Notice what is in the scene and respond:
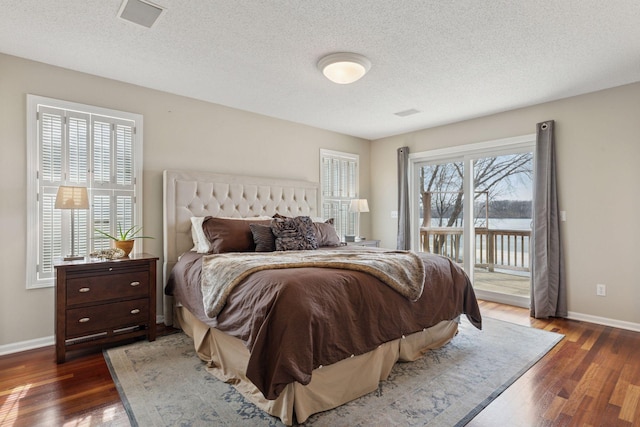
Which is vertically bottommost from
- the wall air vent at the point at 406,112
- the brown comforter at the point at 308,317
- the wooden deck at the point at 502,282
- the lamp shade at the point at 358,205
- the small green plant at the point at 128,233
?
the wooden deck at the point at 502,282

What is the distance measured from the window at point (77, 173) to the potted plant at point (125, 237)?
6 centimetres

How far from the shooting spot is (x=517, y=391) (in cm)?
220

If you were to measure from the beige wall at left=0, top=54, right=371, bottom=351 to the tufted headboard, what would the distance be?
0.61 ft

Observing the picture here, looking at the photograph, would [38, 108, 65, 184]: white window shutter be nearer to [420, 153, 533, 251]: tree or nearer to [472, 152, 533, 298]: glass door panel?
[420, 153, 533, 251]: tree

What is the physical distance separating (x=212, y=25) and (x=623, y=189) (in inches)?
167

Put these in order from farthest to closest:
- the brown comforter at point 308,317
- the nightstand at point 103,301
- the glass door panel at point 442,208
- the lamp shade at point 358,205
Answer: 1. the lamp shade at point 358,205
2. the glass door panel at point 442,208
3. the nightstand at point 103,301
4. the brown comforter at point 308,317

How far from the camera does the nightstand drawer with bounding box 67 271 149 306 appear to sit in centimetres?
265

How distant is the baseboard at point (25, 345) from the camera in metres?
2.81

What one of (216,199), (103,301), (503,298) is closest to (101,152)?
(216,199)

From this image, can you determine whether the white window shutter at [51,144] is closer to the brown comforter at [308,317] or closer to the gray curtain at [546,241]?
the brown comforter at [308,317]

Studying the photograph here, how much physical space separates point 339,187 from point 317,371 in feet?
12.8

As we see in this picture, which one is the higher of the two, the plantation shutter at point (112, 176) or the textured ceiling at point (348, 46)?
the textured ceiling at point (348, 46)

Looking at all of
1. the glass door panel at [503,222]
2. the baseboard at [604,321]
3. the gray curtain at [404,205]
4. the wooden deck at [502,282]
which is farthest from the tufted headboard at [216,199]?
the baseboard at [604,321]

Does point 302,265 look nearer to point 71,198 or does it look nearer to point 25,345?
point 71,198
